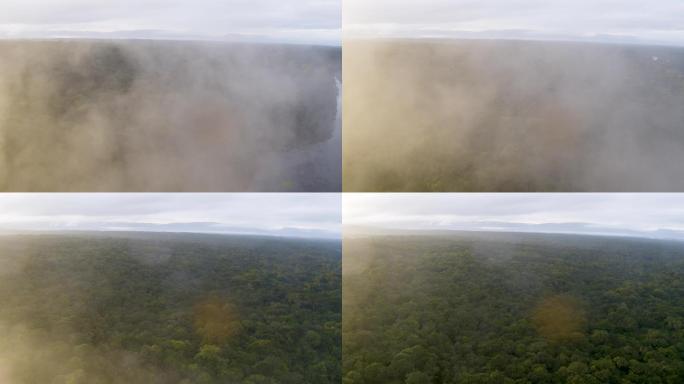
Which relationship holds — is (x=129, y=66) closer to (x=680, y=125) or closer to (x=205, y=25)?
(x=205, y=25)

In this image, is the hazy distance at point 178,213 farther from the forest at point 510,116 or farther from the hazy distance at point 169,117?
the forest at point 510,116

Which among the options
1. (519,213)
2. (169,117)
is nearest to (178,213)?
(169,117)

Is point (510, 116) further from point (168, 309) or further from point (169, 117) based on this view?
point (168, 309)

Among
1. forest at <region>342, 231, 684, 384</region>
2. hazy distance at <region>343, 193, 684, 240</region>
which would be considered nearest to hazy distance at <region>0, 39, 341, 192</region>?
hazy distance at <region>343, 193, 684, 240</region>

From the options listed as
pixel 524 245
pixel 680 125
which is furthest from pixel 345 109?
pixel 680 125

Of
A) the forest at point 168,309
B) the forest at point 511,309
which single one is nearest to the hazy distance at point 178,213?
the forest at point 168,309
